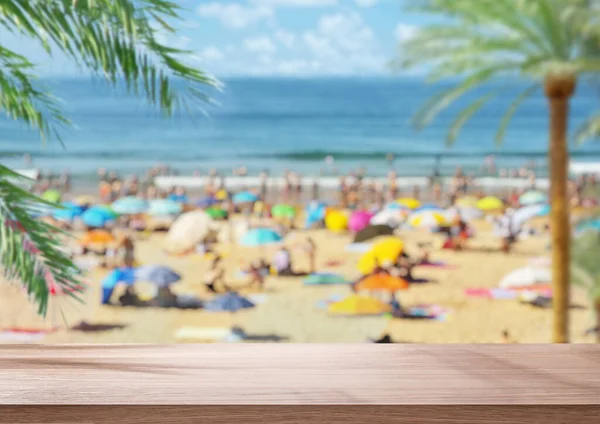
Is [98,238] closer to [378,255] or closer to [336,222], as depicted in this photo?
[378,255]

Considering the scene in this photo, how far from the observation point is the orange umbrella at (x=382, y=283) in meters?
6.88

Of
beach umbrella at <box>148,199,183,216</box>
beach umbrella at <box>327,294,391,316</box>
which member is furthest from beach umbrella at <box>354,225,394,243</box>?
beach umbrella at <box>148,199,183,216</box>

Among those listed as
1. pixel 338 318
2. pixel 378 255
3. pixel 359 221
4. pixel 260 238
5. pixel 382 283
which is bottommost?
pixel 338 318

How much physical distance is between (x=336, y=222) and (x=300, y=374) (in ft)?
33.2

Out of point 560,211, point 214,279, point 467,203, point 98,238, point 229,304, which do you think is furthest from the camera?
point 467,203

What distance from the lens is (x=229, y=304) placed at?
7328 millimetres

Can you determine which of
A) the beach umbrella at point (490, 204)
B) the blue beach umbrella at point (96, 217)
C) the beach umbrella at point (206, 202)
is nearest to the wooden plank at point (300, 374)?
the blue beach umbrella at point (96, 217)

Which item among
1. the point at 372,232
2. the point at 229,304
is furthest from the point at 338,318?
the point at 229,304

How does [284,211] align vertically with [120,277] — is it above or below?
above

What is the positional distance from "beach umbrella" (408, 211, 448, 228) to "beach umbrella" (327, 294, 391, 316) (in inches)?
109

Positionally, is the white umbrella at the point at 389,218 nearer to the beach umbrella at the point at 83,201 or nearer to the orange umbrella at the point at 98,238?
the orange umbrella at the point at 98,238

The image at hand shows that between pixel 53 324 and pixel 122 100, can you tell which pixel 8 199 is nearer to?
pixel 53 324

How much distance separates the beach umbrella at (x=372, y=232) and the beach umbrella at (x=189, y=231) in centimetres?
172

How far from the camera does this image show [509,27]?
7.01 metres
